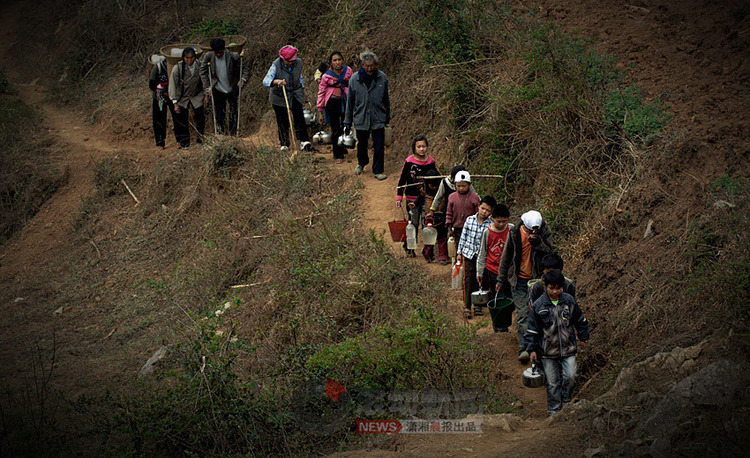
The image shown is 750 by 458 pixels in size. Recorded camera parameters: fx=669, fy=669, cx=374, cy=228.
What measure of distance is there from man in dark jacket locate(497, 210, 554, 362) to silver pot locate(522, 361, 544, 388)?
0.25 meters

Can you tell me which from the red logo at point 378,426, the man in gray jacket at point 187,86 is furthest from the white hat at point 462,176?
the man in gray jacket at point 187,86

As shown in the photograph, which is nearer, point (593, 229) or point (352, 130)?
point (593, 229)

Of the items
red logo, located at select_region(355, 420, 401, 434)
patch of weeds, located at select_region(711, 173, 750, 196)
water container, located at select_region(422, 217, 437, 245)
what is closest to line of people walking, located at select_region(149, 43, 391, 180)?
water container, located at select_region(422, 217, 437, 245)

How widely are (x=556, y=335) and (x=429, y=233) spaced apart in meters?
3.05

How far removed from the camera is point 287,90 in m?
11.5

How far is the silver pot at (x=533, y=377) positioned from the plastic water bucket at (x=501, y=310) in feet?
3.00

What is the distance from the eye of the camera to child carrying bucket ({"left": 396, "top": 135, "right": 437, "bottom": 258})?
8.73 m

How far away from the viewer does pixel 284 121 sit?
473 inches

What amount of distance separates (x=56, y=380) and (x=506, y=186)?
632 cm

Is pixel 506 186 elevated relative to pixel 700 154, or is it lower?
lower

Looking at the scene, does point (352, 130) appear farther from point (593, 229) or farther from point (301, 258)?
point (593, 229)

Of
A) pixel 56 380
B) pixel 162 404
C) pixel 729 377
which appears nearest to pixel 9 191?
pixel 56 380

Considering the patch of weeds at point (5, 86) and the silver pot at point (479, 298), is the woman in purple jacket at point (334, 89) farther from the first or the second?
the patch of weeds at point (5, 86)

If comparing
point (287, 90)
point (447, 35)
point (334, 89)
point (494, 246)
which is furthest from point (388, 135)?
point (494, 246)
